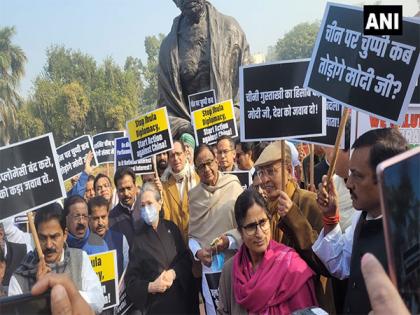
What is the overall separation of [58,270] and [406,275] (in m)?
2.20

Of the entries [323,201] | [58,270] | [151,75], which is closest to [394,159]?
[323,201]

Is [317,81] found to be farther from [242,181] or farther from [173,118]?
[173,118]

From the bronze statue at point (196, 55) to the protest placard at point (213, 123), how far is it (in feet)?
17.3

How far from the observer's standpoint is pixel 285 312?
251 cm

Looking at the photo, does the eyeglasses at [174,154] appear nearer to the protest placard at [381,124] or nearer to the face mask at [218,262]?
the face mask at [218,262]

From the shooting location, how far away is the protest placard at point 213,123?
598cm

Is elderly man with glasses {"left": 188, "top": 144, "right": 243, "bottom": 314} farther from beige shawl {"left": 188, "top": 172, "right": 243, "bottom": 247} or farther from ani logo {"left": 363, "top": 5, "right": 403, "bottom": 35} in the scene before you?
ani logo {"left": 363, "top": 5, "right": 403, "bottom": 35}

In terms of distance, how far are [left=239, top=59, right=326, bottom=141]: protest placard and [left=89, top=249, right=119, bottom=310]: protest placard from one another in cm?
103

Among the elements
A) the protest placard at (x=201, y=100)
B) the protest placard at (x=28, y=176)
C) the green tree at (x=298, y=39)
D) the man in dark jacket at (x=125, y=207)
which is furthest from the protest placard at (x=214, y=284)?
the protest placard at (x=201, y=100)

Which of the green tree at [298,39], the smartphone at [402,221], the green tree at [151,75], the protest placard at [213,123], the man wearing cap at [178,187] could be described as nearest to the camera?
the smartphone at [402,221]

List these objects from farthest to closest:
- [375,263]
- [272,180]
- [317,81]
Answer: [272,180] < [317,81] < [375,263]

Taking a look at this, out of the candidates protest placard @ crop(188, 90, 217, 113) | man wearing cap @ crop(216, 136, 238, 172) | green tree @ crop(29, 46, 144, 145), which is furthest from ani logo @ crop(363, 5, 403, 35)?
green tree @ crop(29, 46, 144, 145)

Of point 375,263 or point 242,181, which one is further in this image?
point 242,181

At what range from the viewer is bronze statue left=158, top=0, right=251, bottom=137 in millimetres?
11523
